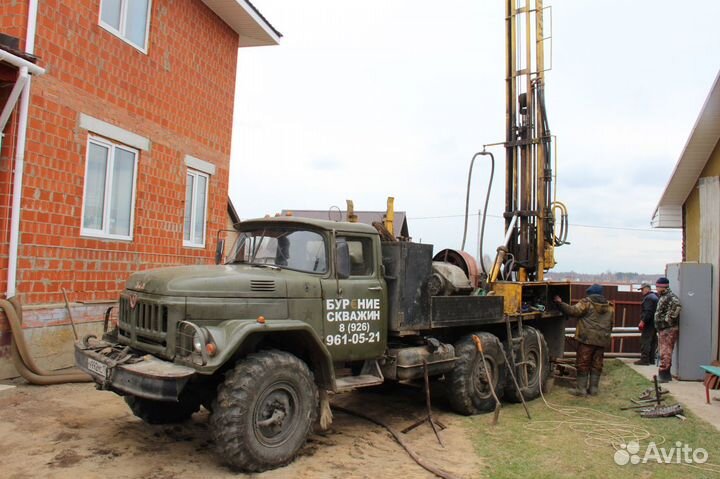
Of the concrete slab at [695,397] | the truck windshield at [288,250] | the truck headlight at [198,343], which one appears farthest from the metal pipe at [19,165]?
the concrete slab at [695,397]

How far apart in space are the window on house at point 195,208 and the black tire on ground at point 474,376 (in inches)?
230

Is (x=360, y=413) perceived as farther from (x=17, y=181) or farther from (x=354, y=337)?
(x=17, y=181)

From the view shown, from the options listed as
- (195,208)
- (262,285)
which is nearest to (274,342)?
(262,285)

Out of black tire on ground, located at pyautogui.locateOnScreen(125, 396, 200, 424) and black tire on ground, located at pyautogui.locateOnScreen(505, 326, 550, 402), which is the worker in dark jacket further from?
black tire on ground, located at pyautogui.locateOnScreen(125, 396, 200, 424)

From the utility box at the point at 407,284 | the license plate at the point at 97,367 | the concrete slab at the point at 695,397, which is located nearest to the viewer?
the license plate at the point at 97,367

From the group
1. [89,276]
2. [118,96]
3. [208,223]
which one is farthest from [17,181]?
[208,223]

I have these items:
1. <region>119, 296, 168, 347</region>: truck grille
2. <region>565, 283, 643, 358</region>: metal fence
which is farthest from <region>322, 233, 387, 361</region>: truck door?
<region>565, 283, 643, 358</region>: metal fence

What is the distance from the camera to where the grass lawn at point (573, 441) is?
521cm

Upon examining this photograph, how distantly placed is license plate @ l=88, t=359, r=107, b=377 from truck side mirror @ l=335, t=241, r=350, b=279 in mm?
2402

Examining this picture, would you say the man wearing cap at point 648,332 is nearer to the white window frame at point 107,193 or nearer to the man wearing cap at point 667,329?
the man wearing cap at point 667,329

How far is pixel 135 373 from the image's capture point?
450cm

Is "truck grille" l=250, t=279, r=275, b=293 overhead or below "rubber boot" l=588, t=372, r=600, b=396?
overhead

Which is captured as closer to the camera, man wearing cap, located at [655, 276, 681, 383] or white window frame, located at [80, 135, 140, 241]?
white window frame, located at [80, 135, 140, 241]

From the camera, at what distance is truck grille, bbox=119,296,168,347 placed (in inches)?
190
